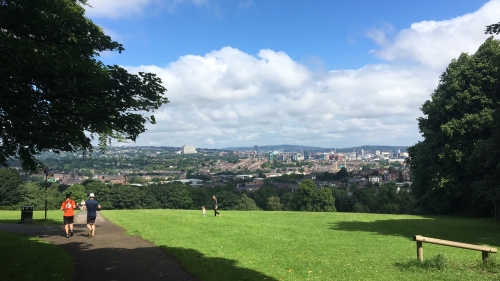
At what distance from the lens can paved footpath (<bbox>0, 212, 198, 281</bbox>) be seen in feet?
30.7

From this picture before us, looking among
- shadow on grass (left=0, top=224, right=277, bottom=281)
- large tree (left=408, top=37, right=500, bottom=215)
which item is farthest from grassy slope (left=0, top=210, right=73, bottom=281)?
large tree (left=408, top=37, right=500, bottom=215)

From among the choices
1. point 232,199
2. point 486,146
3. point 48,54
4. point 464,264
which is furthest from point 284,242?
point 232,199

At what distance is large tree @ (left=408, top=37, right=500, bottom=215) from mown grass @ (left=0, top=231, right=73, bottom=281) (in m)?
28.8

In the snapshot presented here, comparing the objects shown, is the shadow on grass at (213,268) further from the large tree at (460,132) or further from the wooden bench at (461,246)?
the large tree at (460,132)

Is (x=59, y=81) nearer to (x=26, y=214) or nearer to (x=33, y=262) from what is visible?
(x=33, y=262)

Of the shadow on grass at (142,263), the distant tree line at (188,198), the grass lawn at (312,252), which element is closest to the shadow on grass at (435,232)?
the grass lawn at (312,252)

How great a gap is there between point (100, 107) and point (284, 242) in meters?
8.97

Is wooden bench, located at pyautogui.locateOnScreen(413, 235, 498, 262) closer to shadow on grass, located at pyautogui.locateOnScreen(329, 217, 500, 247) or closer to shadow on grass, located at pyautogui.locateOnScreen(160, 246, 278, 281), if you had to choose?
shadow on grass, located at pyautogui.locateOnScreen(160, 246, 278, 281)

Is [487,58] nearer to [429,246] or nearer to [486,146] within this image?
[486,146]

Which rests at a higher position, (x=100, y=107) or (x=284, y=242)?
(x=100, y=107)

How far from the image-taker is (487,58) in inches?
1275

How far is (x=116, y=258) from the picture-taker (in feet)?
37.6

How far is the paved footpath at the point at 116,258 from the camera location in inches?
368

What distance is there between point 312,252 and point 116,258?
20.8 ft
